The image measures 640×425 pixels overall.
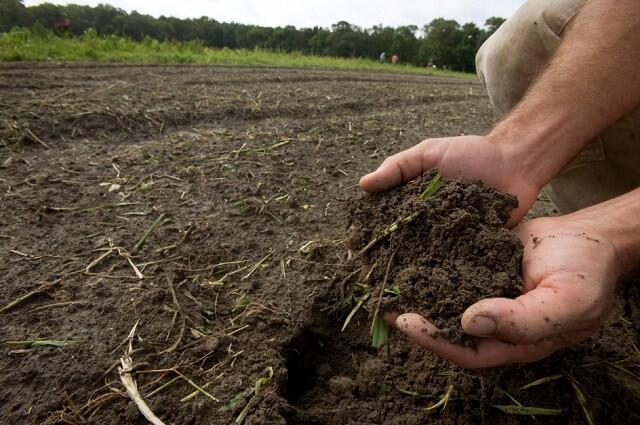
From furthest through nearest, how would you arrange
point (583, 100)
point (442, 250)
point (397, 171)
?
point (583, 100)
point (397, 171)
point (442, 250)

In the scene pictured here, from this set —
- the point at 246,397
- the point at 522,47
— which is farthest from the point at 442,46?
the point at 246,397

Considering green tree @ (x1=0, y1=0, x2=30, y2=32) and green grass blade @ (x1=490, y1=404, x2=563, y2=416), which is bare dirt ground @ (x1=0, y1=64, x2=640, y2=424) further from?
green tree @ (x1=0, y1=0, x2=30, y2=32)

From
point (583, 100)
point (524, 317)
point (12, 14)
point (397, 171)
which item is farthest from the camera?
point (12, 14)

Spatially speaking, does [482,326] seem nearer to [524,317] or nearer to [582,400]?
[524,317]

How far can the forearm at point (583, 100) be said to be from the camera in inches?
70.6

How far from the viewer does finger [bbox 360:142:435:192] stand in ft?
5.47

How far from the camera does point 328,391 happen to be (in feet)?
5.16

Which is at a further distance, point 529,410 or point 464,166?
point 464,166

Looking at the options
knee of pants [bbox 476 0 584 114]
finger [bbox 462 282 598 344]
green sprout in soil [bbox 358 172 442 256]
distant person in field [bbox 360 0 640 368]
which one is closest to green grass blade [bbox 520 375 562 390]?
distant person in field [bbox 360 0 640 368]

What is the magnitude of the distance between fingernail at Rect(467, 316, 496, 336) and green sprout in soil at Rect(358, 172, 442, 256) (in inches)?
18.4

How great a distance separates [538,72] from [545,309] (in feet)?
4.78

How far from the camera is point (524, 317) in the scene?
1129 millimetres

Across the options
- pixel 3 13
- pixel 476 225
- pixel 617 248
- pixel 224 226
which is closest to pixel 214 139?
pixel 224 226

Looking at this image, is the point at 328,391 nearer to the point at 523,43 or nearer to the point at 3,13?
the point at 523,43
